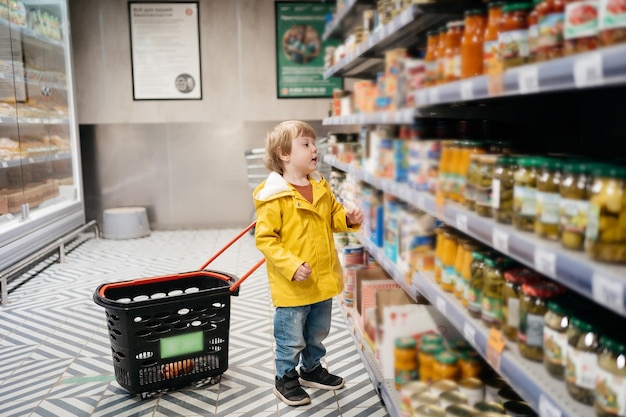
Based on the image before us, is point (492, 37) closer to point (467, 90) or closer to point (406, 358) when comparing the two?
point (467, 90)

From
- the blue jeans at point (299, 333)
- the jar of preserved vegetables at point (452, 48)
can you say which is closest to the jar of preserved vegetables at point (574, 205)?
the jar of preserved vegetables at point (452, 48)

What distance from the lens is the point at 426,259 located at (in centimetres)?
240

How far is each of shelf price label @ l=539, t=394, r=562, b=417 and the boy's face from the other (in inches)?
61.0

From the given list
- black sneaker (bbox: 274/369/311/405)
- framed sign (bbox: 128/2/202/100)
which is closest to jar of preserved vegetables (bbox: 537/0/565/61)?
black sneaker (bbox: 274/369/311/405)

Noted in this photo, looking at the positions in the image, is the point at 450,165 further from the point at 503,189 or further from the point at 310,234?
the point at 310,234

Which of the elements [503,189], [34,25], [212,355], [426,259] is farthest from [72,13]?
[503,189]

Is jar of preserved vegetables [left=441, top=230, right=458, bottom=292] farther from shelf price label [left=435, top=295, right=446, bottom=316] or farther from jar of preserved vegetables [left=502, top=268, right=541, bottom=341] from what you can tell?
jar of preserved vegetables [left=502, top=268, right=541, bottom=341]

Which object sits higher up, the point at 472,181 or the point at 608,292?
the point at 472,181

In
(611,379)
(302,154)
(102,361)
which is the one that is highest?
(302,154)

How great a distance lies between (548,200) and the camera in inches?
61.3

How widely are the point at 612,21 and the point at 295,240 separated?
172 centimetres

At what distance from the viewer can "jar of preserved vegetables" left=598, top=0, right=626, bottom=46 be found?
3.95 ft

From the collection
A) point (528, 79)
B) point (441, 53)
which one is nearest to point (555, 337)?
point (528, 79)

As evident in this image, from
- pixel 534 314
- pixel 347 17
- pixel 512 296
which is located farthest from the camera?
pixel 347 17
